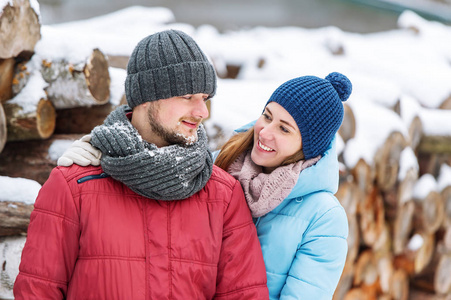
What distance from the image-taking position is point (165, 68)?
1527 millimetres

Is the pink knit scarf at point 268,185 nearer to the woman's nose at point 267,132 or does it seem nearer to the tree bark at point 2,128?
the woman's nose at point 267,132

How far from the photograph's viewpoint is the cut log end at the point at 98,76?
2426 mm

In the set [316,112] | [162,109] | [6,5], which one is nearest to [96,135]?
[162,109]

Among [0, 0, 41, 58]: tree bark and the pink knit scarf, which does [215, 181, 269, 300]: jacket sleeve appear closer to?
the pink knit scarf

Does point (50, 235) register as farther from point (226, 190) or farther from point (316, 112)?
point (316, 112)

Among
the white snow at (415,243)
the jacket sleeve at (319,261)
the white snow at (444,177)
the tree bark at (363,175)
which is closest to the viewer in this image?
the jacket sleeve at (319,261)

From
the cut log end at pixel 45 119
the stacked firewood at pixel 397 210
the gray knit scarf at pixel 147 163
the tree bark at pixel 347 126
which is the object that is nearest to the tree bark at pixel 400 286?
the stacked firewood at pixel 397 210

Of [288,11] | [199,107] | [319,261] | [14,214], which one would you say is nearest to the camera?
[199,107]

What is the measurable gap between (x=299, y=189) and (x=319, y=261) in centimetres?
27

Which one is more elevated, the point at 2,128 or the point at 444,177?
the point at 2,128

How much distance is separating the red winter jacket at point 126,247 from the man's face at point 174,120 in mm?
203

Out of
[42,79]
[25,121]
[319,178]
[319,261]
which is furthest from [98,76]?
[319,261]

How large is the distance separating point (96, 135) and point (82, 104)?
104 cm

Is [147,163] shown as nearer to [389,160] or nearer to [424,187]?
[389,160]
